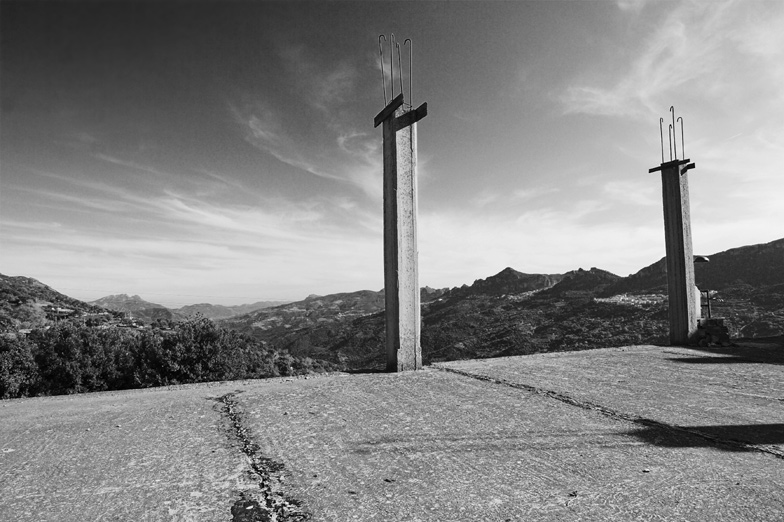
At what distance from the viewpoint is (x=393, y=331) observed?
18.3 feet

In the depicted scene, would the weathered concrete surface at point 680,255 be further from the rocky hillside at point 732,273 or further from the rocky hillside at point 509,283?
the rocky hillside at point 509,283

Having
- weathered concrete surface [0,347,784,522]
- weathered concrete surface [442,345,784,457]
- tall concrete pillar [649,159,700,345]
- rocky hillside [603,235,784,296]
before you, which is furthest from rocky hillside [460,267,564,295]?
weathered concrete surface [0,347,784,522]

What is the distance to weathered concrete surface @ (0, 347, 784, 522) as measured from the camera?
6.36ft

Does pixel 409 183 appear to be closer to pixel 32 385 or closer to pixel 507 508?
pixel 507 508

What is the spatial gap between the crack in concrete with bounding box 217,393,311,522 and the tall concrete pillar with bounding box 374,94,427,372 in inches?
118

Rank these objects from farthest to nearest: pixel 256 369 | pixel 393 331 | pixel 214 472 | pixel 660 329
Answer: pixel 660 329 < pixel 256 369 < pixel 393 331 < pixel 214 472

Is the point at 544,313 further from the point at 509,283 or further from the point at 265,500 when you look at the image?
the point at 265,500

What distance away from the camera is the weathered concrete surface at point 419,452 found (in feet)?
6.36

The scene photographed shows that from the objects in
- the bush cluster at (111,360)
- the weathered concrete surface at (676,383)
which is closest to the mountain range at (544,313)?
the bush cluster at (111,360)

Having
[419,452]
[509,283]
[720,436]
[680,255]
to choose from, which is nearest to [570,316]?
[680,255]

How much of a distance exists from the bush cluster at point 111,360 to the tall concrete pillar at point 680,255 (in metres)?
7.67

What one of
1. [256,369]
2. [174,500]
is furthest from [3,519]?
[256,369]

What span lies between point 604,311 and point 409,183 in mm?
47468

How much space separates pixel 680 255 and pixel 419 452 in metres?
7.86
